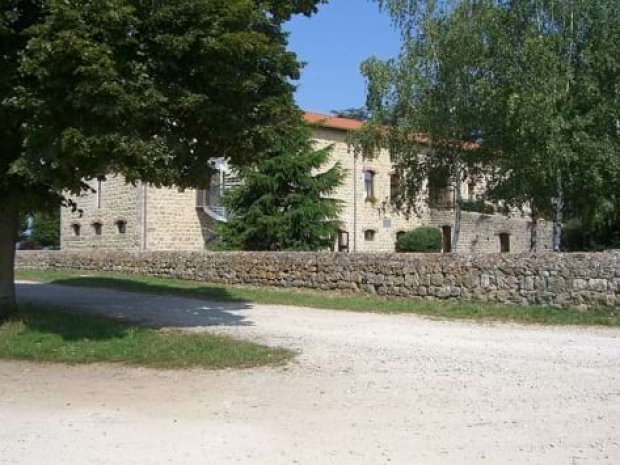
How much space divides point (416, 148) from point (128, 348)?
15686mm

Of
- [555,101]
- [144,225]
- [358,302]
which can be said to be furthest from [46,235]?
[555,101]

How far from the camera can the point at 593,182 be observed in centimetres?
2019

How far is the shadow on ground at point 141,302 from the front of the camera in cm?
1412

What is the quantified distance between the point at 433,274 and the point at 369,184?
86.1 ft

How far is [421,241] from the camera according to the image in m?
42.1

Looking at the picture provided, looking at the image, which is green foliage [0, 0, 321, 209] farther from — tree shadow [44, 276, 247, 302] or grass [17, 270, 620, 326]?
tree shadow [44, 276, 247, 302]

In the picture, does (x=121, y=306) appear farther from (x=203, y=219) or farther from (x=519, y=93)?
(x=203, y=219)

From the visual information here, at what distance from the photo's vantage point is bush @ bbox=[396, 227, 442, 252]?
4206cm

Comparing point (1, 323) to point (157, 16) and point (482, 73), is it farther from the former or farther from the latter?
point (482, 73)

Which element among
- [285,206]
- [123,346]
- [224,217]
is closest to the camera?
[123,346]

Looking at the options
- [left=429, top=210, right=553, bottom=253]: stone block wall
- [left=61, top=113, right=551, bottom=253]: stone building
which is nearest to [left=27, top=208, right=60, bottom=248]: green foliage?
[left=61, top=113, right=551, bottom=253]: stone building

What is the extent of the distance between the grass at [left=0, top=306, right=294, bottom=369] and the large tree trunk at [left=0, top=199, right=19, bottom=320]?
0.42 m

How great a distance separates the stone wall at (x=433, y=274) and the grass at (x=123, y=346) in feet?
23.0

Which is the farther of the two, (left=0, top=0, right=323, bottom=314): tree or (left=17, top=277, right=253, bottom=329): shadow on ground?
(left=17, top=277, right=253, bottom=329): shadow on ground
